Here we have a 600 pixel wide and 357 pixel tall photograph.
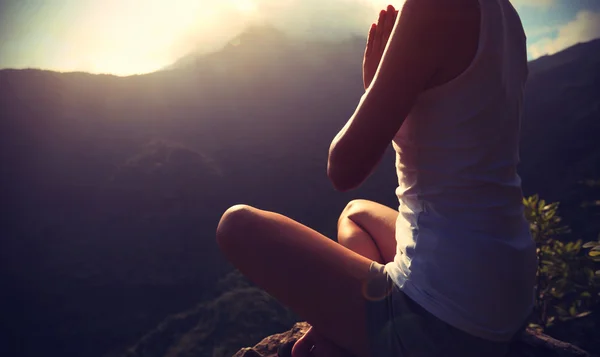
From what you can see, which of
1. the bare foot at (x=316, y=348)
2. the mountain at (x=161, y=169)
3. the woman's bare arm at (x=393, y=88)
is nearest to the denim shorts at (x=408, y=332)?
the bare foot at (x=316, y=348)

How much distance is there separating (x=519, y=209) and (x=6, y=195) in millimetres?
7321

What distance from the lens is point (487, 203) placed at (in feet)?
4.42

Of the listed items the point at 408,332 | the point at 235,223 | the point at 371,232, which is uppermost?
the point at 235,223

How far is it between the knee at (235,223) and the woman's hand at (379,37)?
2.45ft

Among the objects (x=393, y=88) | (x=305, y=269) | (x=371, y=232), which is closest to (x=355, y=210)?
(x=371, y=232)

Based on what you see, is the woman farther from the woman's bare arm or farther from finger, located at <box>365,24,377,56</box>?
finger, located at <box>365,24,377,56</box>

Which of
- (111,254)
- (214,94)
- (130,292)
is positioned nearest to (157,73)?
(214,94)

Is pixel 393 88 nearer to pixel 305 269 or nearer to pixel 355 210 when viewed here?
pixel 305 269

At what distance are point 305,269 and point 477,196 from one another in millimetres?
653

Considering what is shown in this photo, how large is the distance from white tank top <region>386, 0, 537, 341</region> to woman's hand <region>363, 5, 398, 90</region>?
0.38 meters

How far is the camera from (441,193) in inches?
54.5

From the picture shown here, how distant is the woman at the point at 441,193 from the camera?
1.26 m

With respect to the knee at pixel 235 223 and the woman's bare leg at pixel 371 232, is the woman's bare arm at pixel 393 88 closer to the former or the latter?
the knee at pixel 235 223

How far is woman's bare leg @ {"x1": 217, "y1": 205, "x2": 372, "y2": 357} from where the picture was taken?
1.52 meters
